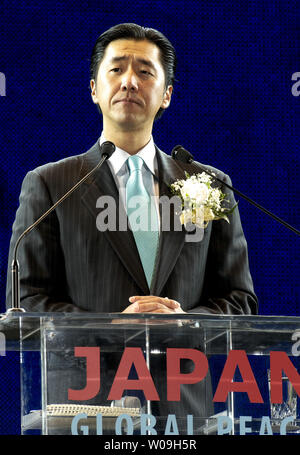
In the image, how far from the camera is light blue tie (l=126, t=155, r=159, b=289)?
3.04 metres

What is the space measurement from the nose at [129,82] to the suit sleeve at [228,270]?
481mm

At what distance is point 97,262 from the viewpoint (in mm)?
3023

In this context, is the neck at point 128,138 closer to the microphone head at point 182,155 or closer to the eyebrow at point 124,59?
the eyebrow at point 124,59

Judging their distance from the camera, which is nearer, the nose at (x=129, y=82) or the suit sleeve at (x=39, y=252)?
the suit sleeve at (x=39, y=252)

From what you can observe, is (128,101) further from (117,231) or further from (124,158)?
(117,231)

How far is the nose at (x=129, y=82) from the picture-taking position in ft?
10.4

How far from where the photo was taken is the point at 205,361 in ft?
7.36

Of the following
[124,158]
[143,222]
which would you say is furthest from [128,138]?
[143,222]

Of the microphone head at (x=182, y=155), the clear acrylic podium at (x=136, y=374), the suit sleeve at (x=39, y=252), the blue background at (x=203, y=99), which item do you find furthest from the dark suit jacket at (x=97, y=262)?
the blue background at (x=203, y=99)

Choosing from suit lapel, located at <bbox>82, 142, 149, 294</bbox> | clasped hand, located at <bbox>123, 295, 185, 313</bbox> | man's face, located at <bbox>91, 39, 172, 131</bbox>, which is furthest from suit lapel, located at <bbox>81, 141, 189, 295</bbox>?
clasped hand, located at <bbox>123, 295, 185, 313</bbox>

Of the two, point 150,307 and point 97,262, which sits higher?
point 97,262

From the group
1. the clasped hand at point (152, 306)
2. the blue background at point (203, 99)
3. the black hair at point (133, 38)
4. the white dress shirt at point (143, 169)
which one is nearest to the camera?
the clasped hand at point (152, 306)

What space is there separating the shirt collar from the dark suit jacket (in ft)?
0.26

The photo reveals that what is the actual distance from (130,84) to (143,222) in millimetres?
491
